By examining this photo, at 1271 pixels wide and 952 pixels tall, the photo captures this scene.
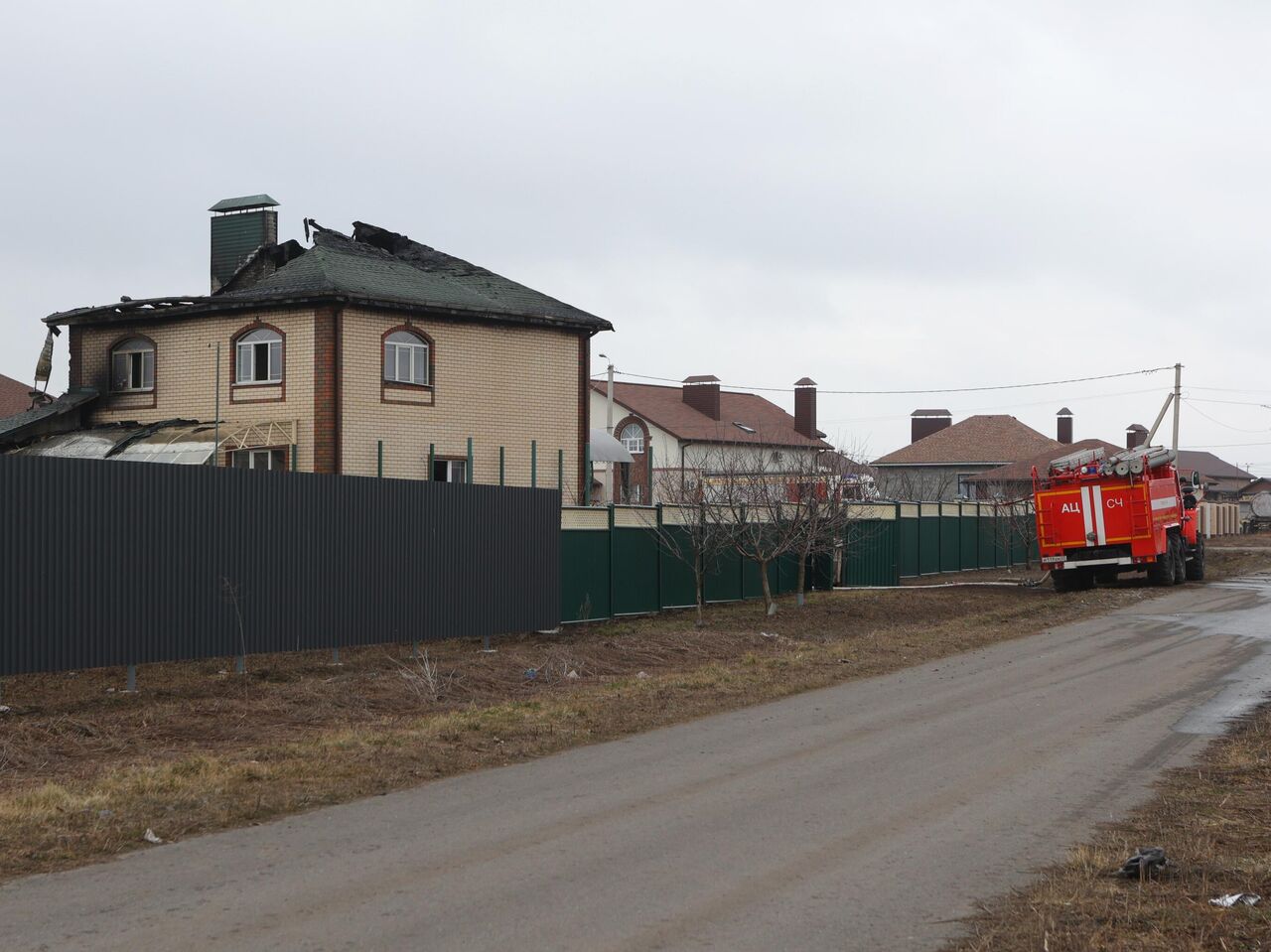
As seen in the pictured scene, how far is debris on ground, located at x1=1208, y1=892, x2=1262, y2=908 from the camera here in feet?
21.5

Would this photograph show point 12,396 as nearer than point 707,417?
Yes

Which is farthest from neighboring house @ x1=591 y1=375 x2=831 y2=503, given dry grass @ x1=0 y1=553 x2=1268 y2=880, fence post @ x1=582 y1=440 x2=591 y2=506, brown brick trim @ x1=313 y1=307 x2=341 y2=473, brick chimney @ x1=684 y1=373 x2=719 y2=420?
dry grass @ x1=0 y1=553 x2=1268 y2=880

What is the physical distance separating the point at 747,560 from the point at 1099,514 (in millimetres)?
8477

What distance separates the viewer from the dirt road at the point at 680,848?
20.9 ft

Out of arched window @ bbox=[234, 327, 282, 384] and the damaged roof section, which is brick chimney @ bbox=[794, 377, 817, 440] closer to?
the damaged roof section

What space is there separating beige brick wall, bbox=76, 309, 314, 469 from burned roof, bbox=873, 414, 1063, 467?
54107 millimetres

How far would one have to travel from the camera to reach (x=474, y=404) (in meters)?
32.5

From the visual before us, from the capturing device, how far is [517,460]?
33375 millimetres

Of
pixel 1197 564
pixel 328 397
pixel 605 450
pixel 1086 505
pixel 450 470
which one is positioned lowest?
pixel 1197 564

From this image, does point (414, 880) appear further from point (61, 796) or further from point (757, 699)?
point (757, 699)

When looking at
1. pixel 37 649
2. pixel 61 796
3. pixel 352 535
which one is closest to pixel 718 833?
pixel 61 796

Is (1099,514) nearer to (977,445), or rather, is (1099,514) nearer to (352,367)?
(352,367)

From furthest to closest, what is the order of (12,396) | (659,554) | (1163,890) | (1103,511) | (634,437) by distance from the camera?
1. (634,437)
2. (12,396)
3. (1103,511)
4. (659,554)
5. (1163,890)

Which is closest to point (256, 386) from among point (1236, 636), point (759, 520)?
point (759, 520)
